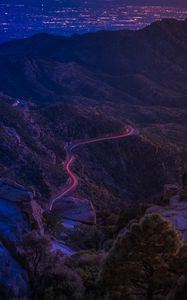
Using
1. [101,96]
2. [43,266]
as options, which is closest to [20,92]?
[101,96]

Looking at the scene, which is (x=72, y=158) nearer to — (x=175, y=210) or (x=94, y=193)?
(x=94, y=193)

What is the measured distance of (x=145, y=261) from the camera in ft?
47.4

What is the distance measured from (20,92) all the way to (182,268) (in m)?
180

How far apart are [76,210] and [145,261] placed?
38.1 metres

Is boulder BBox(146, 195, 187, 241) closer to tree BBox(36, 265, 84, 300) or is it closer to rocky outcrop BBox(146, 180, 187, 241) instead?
rocky outcrop BBox(146, 180, 187, 241)

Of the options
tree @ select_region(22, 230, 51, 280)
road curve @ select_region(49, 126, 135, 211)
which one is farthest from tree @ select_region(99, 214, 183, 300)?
road curve @ select_region(49, 126, 135, 211)

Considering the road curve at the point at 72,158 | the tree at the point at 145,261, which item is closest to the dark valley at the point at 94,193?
the tree at the point at 145,261

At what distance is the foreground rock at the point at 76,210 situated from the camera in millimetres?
48594

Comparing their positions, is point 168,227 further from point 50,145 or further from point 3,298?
point 50,145

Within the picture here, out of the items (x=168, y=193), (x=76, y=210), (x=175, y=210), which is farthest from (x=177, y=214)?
(x=76, y=210)

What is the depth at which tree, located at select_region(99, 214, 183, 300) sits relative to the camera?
46.1 feet

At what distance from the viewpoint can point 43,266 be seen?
720 inches

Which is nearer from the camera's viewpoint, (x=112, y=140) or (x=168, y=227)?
(x=168, y=227)

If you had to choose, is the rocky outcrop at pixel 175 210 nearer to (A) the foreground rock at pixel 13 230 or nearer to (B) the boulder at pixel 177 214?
(B) the boulder at pixel 177 214
